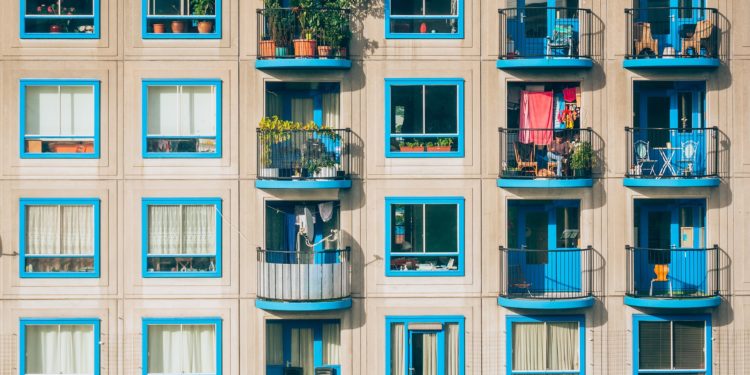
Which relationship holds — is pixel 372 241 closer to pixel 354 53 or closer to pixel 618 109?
pixel 354 53

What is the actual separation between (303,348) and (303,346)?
51 millimetres

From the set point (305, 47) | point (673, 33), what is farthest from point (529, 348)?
point (305, 47)

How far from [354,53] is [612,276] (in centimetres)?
846

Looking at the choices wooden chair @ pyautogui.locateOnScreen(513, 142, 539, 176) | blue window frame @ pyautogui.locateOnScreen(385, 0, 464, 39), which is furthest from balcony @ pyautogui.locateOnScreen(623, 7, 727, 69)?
blue window frame @ pyautogui.locateOnScreen(385, 0, 464, 39)

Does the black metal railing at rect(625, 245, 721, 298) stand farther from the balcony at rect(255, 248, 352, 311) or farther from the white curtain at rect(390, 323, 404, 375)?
the balcony at rect(255, 248, 352, 311)

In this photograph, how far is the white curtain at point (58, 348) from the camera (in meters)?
28.6

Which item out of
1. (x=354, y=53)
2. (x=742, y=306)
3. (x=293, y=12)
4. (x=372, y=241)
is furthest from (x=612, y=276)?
(x=293, y=12)

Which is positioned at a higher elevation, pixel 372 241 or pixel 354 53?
pixel 354 53

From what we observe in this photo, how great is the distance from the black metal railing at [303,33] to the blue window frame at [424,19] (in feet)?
4.08

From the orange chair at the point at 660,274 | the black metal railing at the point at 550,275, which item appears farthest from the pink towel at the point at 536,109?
the orange chair at the point at 660,274

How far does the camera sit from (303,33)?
92.8ft

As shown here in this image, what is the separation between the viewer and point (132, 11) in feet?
93.7

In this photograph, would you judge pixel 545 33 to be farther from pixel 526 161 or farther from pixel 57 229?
pixel 57 229

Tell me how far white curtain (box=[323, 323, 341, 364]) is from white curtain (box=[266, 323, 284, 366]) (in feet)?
3.57
